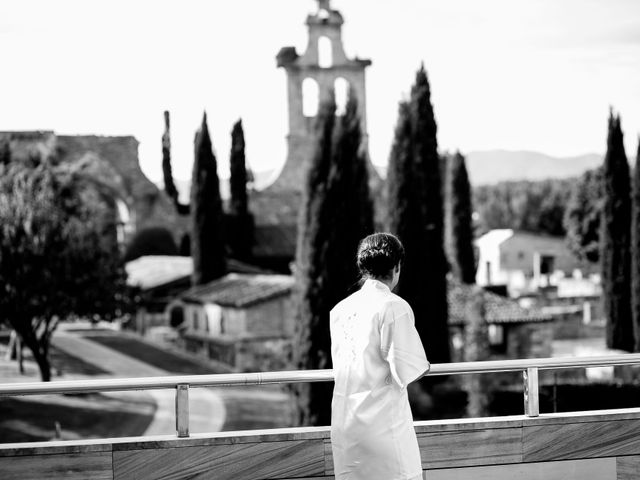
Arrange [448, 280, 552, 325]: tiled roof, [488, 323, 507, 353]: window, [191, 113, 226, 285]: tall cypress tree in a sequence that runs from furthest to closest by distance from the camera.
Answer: [191, 113, 226, 285]: tall cypress tree
[488, 323, 507, 353]: window
[448, 280, 552, 325]: tiled roof

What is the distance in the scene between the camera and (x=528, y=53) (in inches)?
1673

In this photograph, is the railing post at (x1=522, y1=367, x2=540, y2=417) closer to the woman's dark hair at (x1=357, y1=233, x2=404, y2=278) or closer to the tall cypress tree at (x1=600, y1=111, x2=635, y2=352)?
the woman's dark hair at (x1=357, y1=233, x2=404, y2=278)

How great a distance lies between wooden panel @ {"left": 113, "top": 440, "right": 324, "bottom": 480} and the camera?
444 cm

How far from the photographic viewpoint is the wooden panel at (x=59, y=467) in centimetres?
436

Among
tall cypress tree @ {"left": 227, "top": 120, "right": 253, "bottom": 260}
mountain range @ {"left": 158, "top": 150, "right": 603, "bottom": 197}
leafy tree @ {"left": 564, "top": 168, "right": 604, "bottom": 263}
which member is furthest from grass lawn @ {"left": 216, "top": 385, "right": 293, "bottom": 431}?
leafy tree @ {"left": 564, "top": 168, "right": 604, "bottom": 263}

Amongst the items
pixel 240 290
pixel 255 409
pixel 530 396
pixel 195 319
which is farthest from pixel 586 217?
pixel 530 396

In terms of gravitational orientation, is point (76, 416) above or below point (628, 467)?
below

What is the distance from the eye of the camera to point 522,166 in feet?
238

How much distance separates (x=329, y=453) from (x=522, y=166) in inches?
2750

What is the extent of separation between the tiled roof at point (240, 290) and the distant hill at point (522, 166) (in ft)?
91.3

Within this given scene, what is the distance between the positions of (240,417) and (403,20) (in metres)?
25.0

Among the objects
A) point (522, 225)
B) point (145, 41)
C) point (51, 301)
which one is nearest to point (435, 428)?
point (51, 301)

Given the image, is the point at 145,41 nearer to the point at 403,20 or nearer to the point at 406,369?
the point at 403,20

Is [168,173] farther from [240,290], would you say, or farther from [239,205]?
[240,290]
